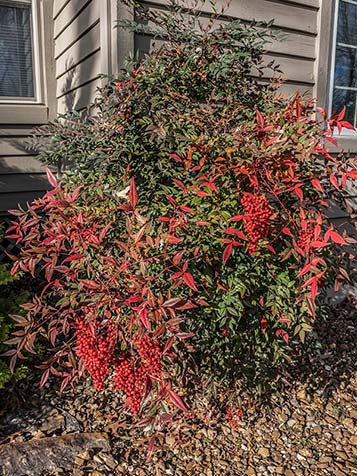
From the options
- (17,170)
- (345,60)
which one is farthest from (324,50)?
(17,170)

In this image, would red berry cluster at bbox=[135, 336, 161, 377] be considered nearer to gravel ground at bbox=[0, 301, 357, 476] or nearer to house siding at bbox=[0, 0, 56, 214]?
gravel ground at bbox=[0, 301, 357, 476]

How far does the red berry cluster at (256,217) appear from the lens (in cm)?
163

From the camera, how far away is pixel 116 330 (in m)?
1.58

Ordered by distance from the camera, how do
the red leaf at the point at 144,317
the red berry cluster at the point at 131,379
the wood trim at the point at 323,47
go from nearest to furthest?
the red leaf at the point at 144,317, the red berry cluster at the point at 131,379, the wood trim at the point at 323,47

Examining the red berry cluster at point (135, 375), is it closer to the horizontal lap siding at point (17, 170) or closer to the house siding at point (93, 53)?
the house siding at point (93, 53)

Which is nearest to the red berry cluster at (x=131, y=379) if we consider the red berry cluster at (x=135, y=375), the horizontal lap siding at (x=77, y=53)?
the red berry cluster at (x=135, y=375)

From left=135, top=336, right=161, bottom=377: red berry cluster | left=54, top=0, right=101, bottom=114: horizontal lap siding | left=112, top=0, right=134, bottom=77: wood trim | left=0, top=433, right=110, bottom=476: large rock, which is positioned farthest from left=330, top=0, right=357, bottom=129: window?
left=0, top=433, right=110, bottom=476: large rock

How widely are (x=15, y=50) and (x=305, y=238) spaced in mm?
3302

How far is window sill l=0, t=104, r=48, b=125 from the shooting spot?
3588 millimetres

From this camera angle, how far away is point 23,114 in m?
3.68

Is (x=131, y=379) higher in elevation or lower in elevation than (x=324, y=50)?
lower

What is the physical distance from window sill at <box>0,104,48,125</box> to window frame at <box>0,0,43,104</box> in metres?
0.10

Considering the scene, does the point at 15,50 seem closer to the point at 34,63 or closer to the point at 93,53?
the point at 34,63

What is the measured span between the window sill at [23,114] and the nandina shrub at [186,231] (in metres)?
1.50
